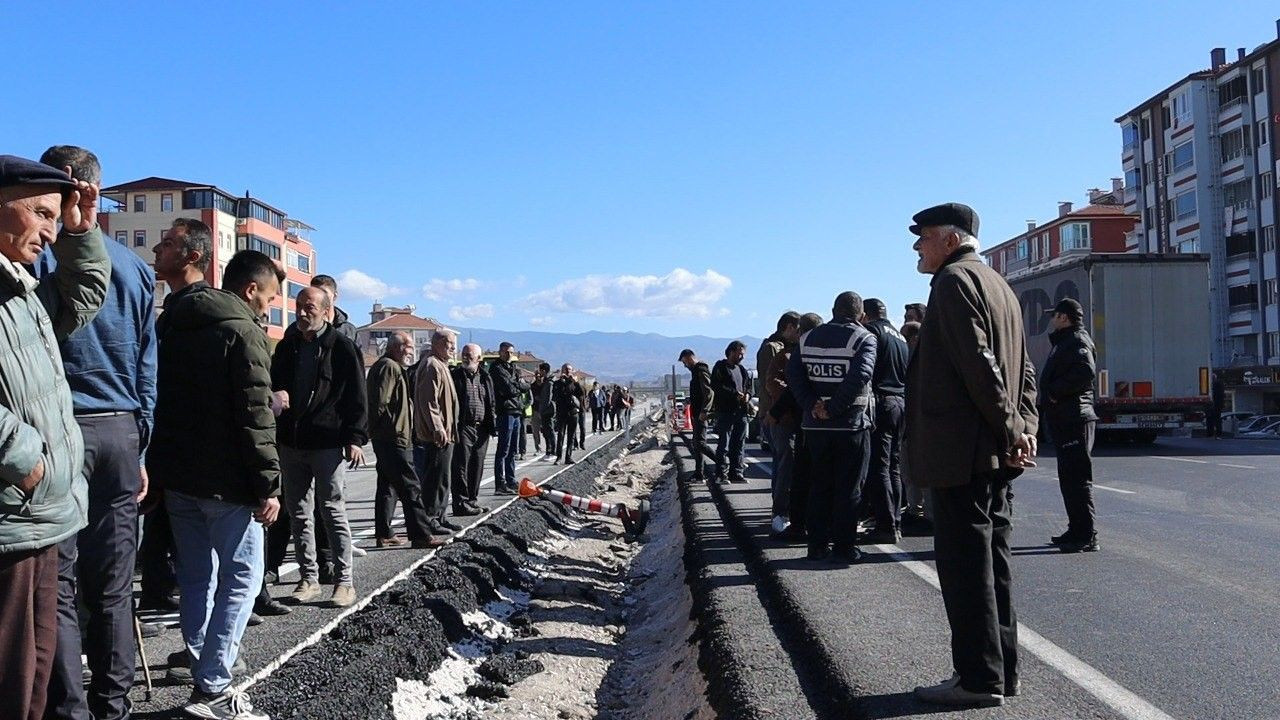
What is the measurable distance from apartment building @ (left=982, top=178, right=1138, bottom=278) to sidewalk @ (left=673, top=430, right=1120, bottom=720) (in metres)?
70.9

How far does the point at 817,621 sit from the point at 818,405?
214 cm

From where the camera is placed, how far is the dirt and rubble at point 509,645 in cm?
529

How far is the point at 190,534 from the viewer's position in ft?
15.4

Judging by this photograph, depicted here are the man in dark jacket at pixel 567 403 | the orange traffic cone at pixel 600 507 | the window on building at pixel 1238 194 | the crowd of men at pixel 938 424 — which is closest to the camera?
the crowd of men at pixel 938 424

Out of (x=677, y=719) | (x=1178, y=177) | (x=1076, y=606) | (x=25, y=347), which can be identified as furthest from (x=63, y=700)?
(x=1178, y=177)

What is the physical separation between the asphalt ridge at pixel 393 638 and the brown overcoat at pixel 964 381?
2838mm

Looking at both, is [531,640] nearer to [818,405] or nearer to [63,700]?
[818,405]

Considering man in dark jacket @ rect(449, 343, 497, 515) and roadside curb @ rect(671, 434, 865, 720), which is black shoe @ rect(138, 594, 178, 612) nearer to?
roadside curb @ rect(671, 434, 865, 720)

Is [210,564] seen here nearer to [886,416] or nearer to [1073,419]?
[886,416]

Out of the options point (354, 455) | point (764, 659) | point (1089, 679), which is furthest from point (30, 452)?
point (354, 455)

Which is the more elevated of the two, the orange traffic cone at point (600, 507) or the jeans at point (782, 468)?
the jeans at point (782, 468)

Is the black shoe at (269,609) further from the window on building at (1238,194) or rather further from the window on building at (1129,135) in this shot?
the window on building at (1129,135)

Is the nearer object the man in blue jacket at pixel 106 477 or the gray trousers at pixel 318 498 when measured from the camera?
the man in blue jacket at pixel 106 477

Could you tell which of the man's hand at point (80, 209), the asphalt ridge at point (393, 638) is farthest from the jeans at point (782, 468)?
the man's hand at point (80, 209)
